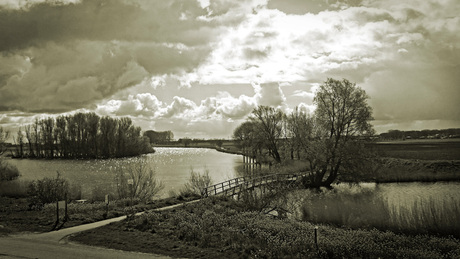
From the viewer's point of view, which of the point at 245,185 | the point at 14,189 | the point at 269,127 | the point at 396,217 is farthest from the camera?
the point at 269,127

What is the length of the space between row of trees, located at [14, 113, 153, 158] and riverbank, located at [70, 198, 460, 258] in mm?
103034

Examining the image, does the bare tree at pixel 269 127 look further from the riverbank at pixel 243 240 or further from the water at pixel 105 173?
the riverbank at pixel 243 240

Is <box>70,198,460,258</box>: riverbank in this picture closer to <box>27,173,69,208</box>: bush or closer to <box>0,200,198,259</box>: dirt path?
<box>0,200,198,259</box>: dirt path

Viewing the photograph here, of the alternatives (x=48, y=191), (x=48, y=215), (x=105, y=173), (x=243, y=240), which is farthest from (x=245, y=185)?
(x=105, y=173)

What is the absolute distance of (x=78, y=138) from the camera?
11419 centimetres

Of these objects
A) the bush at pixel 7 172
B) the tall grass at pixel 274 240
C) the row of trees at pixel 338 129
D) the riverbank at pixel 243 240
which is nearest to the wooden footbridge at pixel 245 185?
the row of trees at pixel 338 129

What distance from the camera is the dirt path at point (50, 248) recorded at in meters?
12.9

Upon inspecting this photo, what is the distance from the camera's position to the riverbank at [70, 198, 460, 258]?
12.5 meters

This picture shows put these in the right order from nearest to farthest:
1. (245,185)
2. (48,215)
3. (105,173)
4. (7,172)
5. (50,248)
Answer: (50,248)
(48,215)
(245,185)
(7,172)
(105,173)

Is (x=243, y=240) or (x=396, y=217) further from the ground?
(x=243, y=240)

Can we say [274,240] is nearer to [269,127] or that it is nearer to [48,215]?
[48,215]

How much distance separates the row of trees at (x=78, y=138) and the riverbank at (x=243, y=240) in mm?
103034

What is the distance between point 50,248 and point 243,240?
8.58 metres

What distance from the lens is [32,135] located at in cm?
11550
